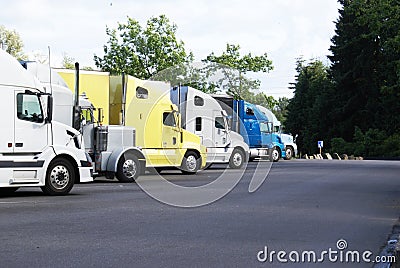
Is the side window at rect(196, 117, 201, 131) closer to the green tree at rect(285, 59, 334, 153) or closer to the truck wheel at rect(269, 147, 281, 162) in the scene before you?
the truck wheel at rect(269, 147, 281, 162)

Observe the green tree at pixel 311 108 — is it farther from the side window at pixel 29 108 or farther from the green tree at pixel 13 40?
the side window at pixel 29 108

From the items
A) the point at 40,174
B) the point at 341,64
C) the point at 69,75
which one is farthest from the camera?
the point at 341,64

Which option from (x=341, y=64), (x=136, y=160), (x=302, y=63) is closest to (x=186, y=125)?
(x=136, y=160)

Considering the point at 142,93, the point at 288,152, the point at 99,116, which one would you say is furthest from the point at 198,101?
the point at 288,152

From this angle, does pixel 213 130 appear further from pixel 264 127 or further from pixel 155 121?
pixel 264 127

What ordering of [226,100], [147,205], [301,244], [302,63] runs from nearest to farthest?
[301,244], [147,205], [226,100], [302,63]

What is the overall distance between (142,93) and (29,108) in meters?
8.49

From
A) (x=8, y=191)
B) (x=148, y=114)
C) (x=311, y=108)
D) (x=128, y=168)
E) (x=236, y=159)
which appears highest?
(x=311, y=108)

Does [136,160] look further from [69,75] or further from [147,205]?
[147,205]

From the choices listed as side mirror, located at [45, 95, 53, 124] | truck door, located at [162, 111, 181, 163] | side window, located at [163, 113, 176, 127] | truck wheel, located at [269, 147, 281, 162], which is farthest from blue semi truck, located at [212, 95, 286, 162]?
side mirror, located at [45, 95, 53, 124]

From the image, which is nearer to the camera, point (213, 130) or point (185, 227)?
point (185, 227)

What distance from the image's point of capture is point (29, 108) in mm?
17562

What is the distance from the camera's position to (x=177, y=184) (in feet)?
74.4

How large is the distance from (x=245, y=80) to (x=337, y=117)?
52.3 metres
